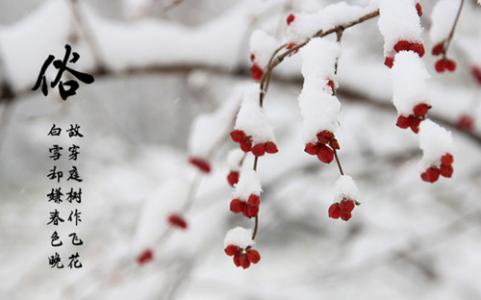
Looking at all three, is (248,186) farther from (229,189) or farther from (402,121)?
(229,189)

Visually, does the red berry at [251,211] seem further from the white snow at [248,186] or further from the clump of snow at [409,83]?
the clump of snow at [409,83]

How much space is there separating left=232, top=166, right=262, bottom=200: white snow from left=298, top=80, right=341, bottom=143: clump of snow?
11 cm

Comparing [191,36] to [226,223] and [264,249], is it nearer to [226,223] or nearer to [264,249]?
[226,223]

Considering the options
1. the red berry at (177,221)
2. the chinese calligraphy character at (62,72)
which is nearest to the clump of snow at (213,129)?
the red berry at (177,221)

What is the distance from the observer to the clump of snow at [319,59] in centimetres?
54

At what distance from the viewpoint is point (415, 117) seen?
520mm

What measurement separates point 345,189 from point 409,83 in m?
0.14

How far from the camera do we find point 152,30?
1.66 m

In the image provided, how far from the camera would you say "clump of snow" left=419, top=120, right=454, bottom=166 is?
587 mm

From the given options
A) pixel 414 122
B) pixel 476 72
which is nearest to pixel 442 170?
pixel 414 122

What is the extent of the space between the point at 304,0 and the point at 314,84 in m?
0.68

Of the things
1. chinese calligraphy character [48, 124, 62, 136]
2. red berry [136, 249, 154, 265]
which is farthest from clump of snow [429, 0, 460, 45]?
chinese calligraphy character [48, 124, 62, 136]

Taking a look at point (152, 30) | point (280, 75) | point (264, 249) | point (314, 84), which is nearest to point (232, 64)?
point (280, 75)

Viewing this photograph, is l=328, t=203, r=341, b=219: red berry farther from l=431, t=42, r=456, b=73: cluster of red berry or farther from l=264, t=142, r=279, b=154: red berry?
l=431, t=42, r=456, b=73: cluster of red berry
